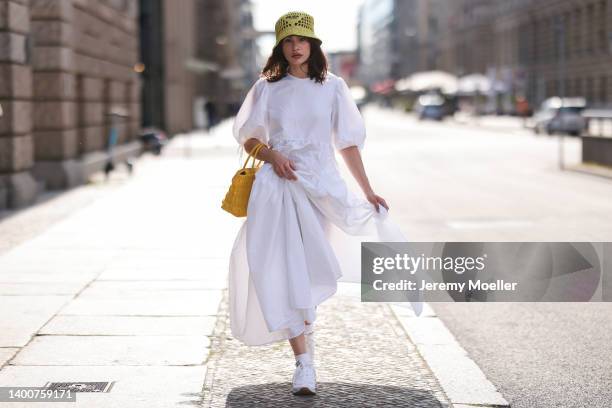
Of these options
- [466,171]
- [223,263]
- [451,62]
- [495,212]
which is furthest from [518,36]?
[223,263]

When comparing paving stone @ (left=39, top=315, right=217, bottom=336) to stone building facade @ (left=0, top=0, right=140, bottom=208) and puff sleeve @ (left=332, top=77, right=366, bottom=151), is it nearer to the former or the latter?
puff sleeve @ (left=332, top=77, right=366, bottom=151)

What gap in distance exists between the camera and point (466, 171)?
927 inches

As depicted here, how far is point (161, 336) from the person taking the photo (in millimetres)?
6457

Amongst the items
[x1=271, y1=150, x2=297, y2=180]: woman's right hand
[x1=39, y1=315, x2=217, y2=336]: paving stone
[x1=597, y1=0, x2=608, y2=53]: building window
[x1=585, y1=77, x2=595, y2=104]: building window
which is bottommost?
[x1=39, y1=315, x2=217, y2=336]: paving stone

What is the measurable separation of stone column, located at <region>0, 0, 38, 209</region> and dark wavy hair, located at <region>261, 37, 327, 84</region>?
10.3 m

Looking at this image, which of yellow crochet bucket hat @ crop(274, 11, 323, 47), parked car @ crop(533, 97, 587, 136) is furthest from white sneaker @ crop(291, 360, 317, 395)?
parked car @ crop(533, 97, 587, 136)

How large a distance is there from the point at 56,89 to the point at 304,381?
1430cm

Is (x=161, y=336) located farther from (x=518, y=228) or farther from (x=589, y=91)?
(x=589, y=91)

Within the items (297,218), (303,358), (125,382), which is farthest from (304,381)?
(125,382)

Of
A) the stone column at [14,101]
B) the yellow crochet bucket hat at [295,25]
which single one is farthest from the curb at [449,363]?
the stone column at [14,101]

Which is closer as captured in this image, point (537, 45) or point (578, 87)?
point (578, 87)

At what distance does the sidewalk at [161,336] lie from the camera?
17.1 ft

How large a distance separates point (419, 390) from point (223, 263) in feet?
14.9

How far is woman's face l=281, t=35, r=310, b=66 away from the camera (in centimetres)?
516
